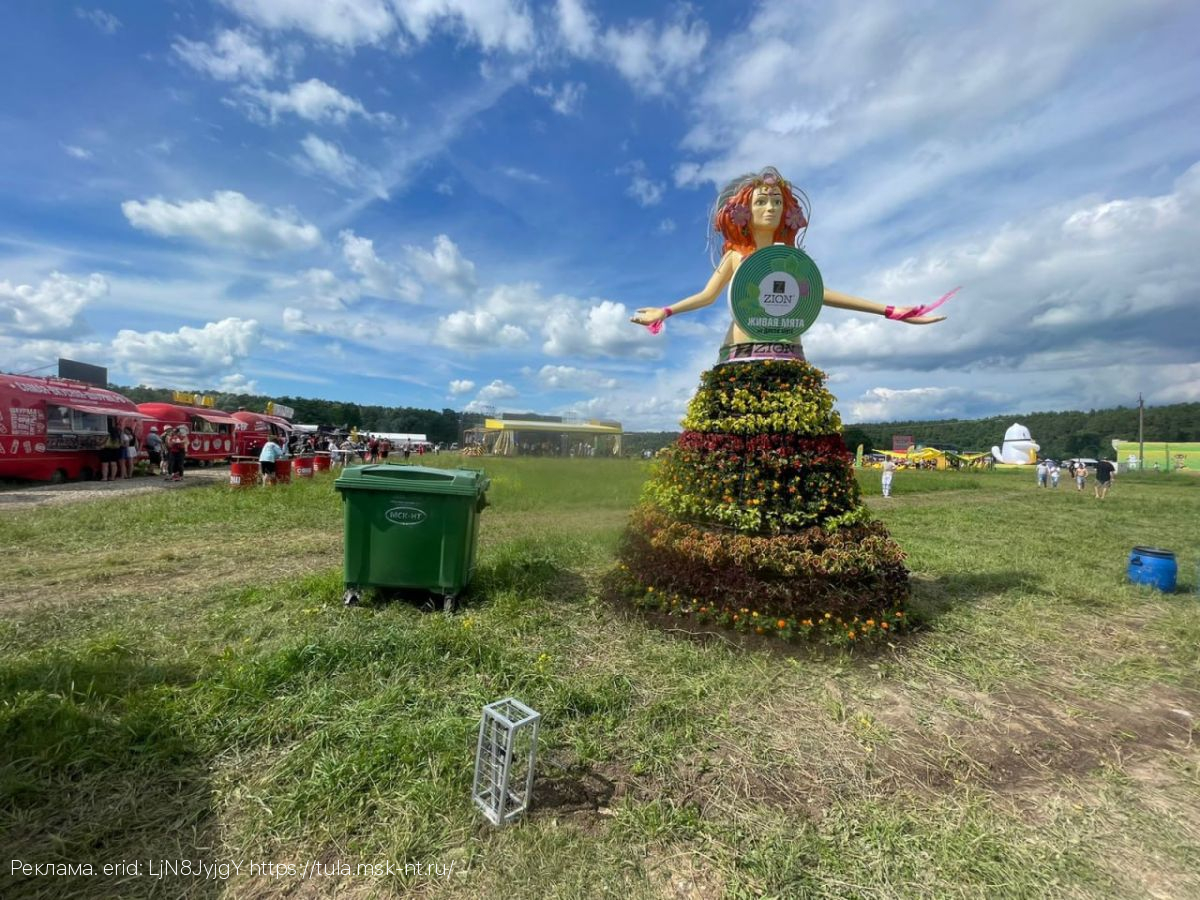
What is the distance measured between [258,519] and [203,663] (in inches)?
250

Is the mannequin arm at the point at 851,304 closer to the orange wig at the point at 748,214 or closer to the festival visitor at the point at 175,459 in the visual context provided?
the orange wig at the point at 748,214

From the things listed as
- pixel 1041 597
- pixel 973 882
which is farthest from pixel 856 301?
pixel 973 882

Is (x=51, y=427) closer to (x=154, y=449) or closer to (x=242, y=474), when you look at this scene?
(x=154, y=449)

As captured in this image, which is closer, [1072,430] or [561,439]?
[561,439]

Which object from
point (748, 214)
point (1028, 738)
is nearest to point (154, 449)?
point (748, 214)

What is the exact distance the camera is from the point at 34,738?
2492mm

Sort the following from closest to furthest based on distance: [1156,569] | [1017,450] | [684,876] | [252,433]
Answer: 1. [684,876]
2. [1156,569]
3. [252,433]
4. [1017,450]

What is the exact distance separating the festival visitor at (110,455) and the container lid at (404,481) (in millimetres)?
15609

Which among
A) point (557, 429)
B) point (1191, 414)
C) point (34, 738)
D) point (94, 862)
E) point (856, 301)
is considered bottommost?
point (94, 862)

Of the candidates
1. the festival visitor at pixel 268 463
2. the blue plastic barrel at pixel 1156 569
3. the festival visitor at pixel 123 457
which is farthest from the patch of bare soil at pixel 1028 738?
the festival visitor at pixel 123 457

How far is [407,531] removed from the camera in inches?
178

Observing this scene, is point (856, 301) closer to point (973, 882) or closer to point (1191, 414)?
point (973, 882)

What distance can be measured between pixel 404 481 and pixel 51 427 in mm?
15443

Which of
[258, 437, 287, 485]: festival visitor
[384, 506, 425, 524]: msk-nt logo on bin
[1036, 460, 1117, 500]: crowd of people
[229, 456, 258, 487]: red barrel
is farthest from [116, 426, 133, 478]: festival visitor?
[1036, 460, 1117, 500]: crowd of people
